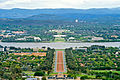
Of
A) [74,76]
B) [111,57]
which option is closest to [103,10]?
[111,57]

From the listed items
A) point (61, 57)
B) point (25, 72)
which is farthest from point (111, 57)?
point (25, 72)

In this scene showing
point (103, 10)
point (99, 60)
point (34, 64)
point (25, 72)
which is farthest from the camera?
point (103, 10)

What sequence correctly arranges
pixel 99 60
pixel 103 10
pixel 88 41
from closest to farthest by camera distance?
pixel 99 60, pixel 88 41, pixel 103 10

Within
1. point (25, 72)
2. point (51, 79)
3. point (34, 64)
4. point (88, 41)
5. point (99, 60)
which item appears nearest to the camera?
point (51, 79)

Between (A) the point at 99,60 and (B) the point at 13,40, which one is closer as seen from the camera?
(A) the point at 99,60

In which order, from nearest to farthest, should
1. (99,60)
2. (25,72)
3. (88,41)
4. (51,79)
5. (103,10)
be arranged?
1. (51,79)
2. (25,72)
3. (99,60)
4. (88,41)
5. (103,10)

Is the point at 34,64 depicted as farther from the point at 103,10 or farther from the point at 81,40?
the point at 103,10

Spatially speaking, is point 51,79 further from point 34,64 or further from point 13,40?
point 13,40

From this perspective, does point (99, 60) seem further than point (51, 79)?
Yes

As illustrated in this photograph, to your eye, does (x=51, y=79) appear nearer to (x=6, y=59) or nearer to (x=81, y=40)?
(x=6, y=59)
